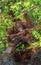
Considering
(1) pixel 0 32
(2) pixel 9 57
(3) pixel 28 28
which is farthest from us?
(1) pixel 0 32

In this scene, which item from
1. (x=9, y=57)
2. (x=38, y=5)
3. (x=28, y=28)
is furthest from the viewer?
(x=38, y=5)

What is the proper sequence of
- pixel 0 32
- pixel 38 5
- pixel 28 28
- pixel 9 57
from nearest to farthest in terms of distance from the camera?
pixel 9 57 → pixel 28 28 → pixel 0 32 → pixel 38 5

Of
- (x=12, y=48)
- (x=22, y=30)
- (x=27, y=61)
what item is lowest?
(x=27, y=61)

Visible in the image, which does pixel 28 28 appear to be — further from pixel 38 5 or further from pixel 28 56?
pixel 38 5

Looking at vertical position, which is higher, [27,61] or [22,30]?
[22,30]

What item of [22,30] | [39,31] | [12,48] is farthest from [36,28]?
[12,48]

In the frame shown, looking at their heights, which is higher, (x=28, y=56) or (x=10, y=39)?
(x=10, y=39)

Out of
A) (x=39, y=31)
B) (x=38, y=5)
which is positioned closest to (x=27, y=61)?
(x=39, y=31)

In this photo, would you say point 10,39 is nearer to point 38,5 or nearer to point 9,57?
point 9,57

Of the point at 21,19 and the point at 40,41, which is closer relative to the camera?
the point at 40,41
